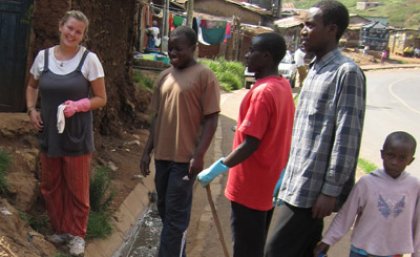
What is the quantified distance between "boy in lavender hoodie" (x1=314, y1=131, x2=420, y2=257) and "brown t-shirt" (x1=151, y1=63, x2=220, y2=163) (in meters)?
1.28

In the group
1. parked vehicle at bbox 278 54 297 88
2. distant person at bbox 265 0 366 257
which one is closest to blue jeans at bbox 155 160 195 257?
distant person at bbox 265 0 366 257

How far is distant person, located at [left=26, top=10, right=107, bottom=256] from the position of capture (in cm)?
377

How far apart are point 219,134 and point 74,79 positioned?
6895 mm

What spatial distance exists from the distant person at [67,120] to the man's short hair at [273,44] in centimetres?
130

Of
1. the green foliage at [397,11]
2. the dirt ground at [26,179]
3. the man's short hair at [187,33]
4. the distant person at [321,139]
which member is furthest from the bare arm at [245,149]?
the green foliage at [397,11]

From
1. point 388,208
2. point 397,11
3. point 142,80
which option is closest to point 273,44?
point 388,208

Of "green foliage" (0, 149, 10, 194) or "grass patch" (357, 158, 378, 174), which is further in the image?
"grass patch" (357, 158, 378, 174)

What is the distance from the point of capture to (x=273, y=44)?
3.24 meters

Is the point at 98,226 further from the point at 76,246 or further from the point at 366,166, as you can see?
the point at 366,166

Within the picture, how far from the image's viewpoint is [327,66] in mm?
2775

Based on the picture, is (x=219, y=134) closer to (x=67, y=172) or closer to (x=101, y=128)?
(x=101, y=128)

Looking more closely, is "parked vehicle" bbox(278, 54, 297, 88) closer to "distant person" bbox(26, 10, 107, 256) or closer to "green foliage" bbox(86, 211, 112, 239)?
"green foliage" bbox(86, 211, 112, 239)

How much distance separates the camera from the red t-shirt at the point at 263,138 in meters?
3.09

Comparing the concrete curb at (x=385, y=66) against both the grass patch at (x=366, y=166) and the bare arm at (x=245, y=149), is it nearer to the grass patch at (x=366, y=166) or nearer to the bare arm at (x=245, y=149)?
the grass patch at (x=366, y=166)
